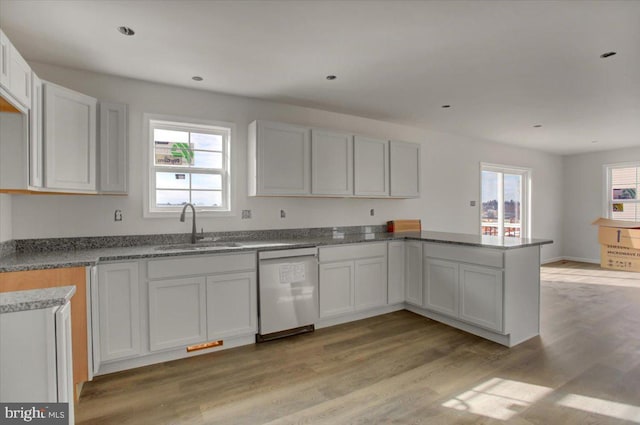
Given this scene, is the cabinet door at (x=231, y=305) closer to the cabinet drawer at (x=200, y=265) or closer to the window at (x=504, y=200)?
the cabinet drawer at (x=200, y=265)

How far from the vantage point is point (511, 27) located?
7.31 ft

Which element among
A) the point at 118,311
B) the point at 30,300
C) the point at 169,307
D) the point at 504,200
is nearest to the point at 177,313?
the point at 169,307

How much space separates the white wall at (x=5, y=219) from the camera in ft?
8.11

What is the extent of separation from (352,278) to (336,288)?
0.76 feet

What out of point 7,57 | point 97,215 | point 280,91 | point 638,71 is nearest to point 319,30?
point 280,91

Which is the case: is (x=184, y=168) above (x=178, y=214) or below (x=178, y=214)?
above

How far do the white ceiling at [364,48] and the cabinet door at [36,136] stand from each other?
0.42 metres

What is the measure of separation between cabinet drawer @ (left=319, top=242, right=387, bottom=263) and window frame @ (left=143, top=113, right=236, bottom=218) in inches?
44.0

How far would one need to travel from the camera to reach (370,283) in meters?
3.78

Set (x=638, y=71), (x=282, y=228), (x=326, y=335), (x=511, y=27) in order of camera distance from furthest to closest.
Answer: (x=282, y=228)
(x=326, y=335)
(x=638, y=71)
(x=511, y=27)

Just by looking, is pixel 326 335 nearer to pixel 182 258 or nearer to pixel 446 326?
pixel 446 326

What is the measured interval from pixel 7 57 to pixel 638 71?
4.81 metres

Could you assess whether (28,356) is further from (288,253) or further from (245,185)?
(245,185)

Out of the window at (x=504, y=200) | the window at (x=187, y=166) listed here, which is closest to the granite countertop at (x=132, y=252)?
the window at (x=187, y=166)
